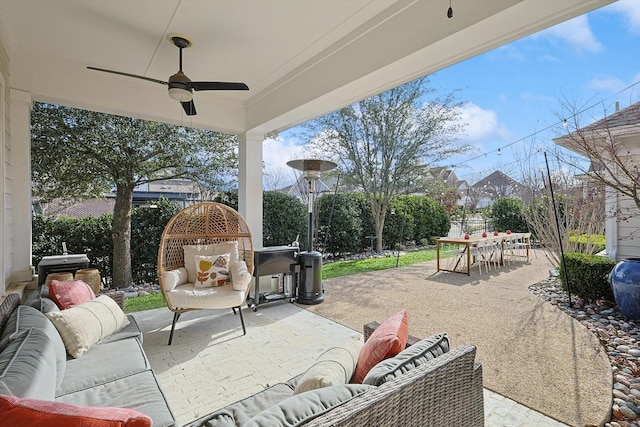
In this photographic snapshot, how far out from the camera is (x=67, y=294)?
7.48 feet

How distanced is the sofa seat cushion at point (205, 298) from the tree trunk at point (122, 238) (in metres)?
2.52

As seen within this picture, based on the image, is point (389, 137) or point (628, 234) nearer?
point (628, 234)

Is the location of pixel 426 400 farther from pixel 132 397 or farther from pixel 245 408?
pixel 132 397

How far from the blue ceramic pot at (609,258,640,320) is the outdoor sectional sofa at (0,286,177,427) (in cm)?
449

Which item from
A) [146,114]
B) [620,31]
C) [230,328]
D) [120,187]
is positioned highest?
[620,31]

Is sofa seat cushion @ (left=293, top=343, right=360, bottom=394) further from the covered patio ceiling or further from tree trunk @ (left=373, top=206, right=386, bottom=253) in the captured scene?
tree trunk @ (left=373, top=206, right=386, bottom=253)

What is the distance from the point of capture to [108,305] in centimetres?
232

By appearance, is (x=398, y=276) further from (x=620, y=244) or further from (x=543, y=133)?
(x=543, y=133)

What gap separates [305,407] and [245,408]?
54cm

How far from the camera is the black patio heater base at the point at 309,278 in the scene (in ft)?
14.2

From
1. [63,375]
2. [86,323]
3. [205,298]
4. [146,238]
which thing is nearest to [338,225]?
[146,238]

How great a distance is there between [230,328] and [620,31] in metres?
6.75

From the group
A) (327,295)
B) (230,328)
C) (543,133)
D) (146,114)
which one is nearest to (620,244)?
(543,133)

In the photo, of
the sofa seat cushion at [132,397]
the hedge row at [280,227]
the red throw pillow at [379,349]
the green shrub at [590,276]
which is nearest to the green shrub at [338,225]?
the hedge row at [280,227]
